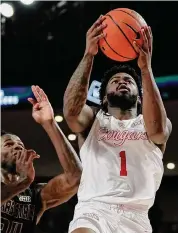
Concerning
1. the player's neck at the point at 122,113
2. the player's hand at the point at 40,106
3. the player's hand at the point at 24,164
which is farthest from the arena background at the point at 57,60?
the player's neck at the point at 122,113

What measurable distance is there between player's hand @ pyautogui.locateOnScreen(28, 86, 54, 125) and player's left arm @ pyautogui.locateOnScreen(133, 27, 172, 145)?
2.67 feet

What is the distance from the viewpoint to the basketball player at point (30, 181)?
3.25 m

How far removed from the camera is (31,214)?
333 centimetres

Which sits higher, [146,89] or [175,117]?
[146,89]

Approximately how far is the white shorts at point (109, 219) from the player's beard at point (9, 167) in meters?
1.19

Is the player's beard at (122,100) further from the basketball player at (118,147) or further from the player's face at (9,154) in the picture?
the player's face at (9,154)

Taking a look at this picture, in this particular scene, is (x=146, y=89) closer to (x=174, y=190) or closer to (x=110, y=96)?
(x=110, y=96)

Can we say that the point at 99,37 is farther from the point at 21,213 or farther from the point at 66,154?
the point at 21,213

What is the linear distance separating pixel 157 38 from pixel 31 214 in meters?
3.57

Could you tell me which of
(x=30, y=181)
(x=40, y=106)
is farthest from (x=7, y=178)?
(x=40, y=106)

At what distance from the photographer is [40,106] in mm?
3168

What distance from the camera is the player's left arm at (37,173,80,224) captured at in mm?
3562

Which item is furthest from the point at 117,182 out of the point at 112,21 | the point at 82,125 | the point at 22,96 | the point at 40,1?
the point at 40,1

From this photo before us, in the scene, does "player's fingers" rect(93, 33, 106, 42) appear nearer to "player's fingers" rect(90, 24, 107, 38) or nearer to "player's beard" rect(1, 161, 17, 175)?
"player's fingers" rect(90, 24, 107, 38)
